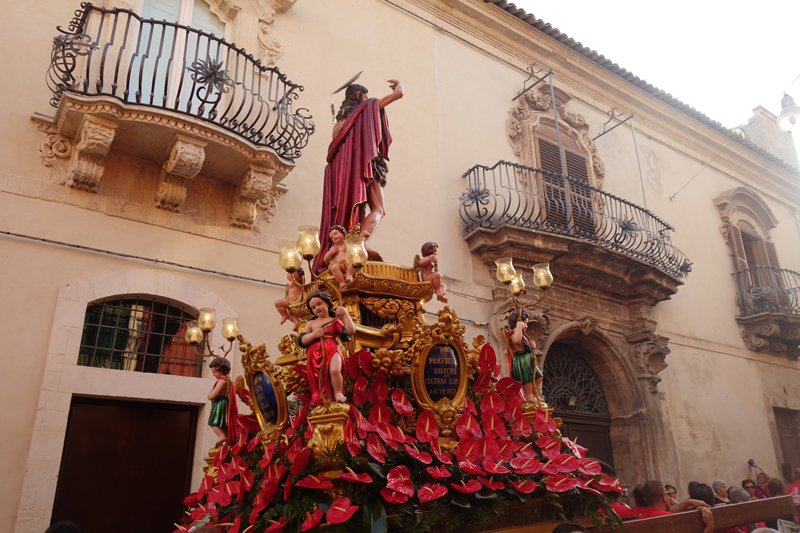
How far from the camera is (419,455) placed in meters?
3.22

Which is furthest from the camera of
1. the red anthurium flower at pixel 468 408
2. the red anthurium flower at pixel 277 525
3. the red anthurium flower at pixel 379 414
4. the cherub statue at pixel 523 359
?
the cherub statue at pixel 523 359

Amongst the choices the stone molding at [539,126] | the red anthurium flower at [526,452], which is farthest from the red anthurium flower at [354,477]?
the stone molding at [539,126]

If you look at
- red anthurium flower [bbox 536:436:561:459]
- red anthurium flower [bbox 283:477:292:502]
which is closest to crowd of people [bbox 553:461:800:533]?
red anthurium flower [bbox 536:436:561:459]

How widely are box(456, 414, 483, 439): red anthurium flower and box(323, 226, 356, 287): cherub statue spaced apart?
105 cm

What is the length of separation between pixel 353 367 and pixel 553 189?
22.7 ft

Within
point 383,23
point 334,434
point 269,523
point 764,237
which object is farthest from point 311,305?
point 764,237

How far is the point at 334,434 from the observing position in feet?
10.4

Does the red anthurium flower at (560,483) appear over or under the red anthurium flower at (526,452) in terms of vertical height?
under

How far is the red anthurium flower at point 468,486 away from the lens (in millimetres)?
3125

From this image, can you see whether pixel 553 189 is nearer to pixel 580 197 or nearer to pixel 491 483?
pixel 580 197

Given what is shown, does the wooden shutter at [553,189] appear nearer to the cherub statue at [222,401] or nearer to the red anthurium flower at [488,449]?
the cherub statue at [222,401]

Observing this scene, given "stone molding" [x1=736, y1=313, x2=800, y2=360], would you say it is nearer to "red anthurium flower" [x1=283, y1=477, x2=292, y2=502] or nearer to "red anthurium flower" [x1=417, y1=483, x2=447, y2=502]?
"red anthurium flower" [x1=417, y1=483, x2=447, y2=502]

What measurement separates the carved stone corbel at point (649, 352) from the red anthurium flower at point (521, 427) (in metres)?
6.64

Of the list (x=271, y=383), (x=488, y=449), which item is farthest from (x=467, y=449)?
(x=271, y=383)
